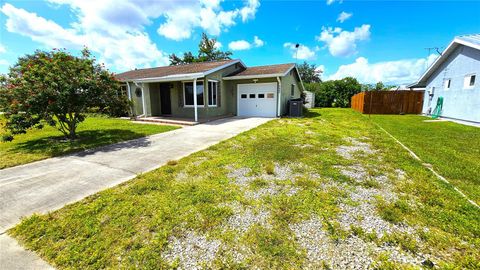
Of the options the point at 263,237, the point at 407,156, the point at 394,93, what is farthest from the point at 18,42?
the point at 394,93

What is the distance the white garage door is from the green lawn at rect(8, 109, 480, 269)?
31.9 ft

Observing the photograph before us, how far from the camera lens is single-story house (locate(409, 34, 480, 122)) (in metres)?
10.5

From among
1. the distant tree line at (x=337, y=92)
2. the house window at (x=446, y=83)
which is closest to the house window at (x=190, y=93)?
the house window at (x=446, y=83)

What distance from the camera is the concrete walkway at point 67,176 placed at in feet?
8.52

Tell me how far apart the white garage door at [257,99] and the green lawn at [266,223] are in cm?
973

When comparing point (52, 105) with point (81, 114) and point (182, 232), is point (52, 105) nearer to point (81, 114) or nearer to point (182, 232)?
point (81, 114)

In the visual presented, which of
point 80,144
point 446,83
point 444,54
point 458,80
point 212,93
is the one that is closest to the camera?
point 80,144

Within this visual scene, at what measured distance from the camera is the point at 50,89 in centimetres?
593

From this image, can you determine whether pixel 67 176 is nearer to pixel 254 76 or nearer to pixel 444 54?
pixel 254 76

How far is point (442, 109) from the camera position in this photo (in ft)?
44.3

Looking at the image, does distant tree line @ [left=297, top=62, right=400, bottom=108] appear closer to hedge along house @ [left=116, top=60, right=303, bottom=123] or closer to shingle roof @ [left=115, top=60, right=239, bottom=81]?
hedge along house @ [left=116, top=60, right=303, bottom=123]

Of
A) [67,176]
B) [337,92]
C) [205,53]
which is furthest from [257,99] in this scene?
[205,53]

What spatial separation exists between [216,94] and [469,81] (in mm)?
14482

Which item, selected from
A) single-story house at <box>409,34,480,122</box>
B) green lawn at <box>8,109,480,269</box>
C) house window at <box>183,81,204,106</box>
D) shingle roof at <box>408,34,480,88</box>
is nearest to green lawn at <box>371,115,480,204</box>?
green lawn at <box>8,109,480,269</box>
